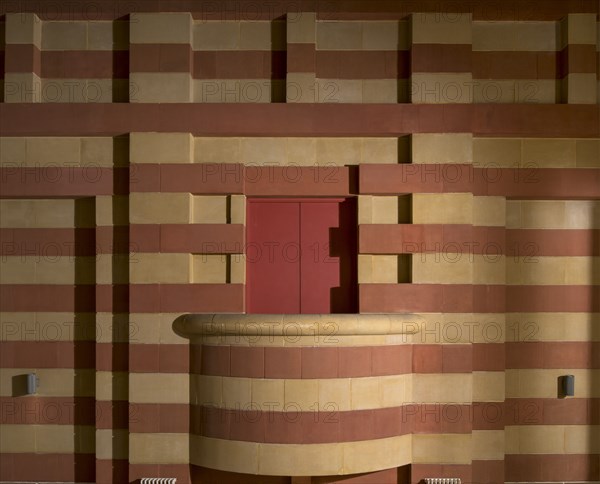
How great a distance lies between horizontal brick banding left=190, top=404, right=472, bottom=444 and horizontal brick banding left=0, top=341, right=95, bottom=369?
5.45 feet

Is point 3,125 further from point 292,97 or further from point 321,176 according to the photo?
point 321,176

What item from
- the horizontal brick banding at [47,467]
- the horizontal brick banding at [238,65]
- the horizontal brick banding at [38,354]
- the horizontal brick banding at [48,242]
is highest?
the horizontal brick banding at [238,65]

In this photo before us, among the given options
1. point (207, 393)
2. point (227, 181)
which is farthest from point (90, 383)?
point (227, 181)

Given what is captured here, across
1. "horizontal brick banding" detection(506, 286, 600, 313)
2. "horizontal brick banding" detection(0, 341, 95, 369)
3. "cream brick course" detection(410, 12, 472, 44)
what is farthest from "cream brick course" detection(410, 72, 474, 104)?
"horizontal brick banding" detection(0, 341, 95, 369)

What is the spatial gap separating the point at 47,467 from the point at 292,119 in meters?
4.94

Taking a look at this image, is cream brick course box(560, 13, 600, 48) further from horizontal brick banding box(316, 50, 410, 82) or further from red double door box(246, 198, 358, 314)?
red double door box(246, 198, 358, 314)

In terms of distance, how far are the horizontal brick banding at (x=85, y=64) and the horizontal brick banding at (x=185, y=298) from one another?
2.55 m

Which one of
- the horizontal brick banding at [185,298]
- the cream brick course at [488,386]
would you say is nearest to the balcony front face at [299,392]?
the horizontal brick banding at [185,298]

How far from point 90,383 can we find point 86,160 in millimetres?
2606

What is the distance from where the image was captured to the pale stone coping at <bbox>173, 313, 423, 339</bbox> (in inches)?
178

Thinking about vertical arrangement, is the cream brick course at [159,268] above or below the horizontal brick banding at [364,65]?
below

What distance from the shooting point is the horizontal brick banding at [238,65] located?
17.2ft

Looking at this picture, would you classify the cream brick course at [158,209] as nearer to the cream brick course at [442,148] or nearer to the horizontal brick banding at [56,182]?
the horizontal brick banding at [56,182]

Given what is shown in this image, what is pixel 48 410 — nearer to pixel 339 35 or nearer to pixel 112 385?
pixel 112 385
